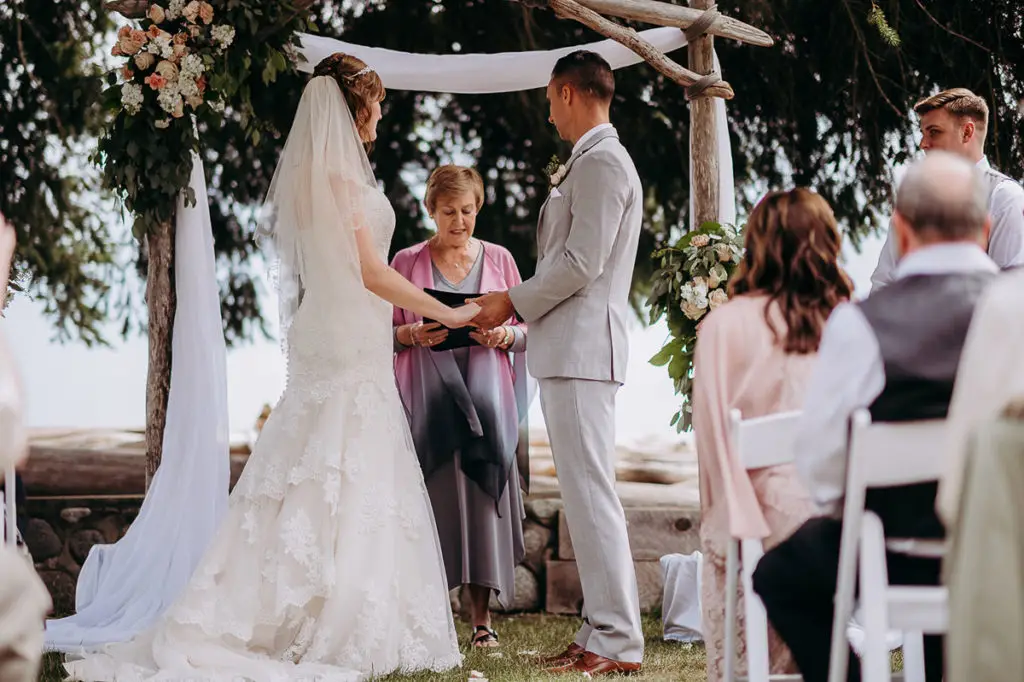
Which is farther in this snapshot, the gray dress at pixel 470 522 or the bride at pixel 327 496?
the gray dress at pixel 470 522

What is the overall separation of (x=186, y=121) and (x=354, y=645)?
2234 mm

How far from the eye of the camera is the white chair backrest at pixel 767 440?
2.78m

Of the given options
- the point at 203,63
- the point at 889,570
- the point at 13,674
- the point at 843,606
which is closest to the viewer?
the point at 13,674

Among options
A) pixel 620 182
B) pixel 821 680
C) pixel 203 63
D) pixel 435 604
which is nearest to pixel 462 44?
pixel 203 63

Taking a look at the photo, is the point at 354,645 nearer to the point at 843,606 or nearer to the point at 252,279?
the point at 843,606

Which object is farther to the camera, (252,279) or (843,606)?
(252,279)

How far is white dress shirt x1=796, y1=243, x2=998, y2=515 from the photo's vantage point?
2465 millimetres

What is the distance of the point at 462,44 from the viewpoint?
8.30 meters

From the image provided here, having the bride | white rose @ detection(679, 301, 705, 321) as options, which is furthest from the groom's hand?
white rose @ detection(679, 301, 705, 321)

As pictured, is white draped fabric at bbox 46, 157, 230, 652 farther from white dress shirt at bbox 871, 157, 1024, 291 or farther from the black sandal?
white dress shirt at bbox 871, 157, 1024, 291

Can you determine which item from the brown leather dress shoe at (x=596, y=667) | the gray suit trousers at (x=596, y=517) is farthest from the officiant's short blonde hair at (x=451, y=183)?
the brown leather dress shoe at (x=596, y=667)

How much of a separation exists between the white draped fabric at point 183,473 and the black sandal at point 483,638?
112cm

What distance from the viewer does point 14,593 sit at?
2.31 m

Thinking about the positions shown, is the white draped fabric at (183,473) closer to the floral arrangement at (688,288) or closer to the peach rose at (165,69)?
the peach rose at (165,69)
